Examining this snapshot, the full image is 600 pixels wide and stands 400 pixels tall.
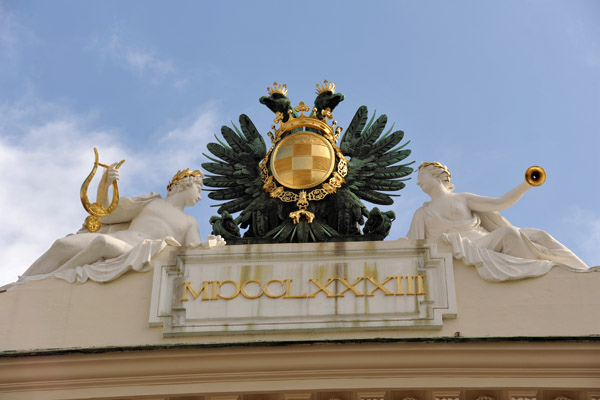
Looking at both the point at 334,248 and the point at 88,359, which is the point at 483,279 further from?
the point at 88,359

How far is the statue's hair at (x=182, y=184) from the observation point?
13977 mm

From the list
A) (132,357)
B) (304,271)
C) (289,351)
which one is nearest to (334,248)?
(304,271)

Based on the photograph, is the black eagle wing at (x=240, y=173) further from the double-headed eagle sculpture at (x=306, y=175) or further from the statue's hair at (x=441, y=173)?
the statue's hair at (x=441, y=173)

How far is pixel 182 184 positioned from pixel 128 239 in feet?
3.02

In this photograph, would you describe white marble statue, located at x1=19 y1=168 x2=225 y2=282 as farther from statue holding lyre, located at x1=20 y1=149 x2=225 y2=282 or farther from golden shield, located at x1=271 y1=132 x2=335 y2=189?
golden shield, located at x1=271 y1=132 x2=335 y2=189

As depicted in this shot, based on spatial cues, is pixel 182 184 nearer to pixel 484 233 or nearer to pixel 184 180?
pixel 184 180

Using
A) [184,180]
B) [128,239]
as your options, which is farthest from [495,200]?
[128,239]

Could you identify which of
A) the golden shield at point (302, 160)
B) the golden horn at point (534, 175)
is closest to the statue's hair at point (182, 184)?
the golden shield at point (302, 160)

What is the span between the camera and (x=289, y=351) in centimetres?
1198

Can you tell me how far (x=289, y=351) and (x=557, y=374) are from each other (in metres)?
2.36

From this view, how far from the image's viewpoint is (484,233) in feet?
43.9

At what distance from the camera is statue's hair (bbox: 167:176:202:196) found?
45.9 feet

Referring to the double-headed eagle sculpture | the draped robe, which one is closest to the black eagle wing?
the double-headed eagle sculpture

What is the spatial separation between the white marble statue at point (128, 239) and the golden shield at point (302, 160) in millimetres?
873
